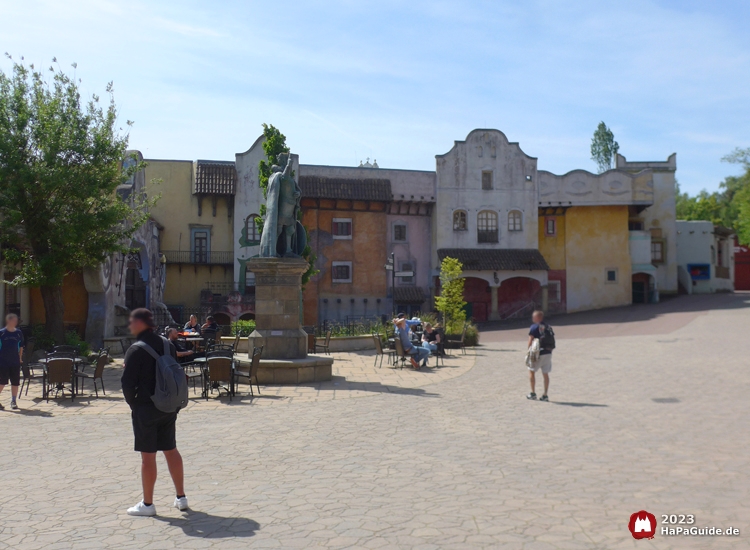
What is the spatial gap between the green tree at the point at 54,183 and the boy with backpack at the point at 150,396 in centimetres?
1306

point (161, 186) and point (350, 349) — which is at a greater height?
point (161, 186)

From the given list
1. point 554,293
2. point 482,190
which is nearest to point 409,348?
point 482,190

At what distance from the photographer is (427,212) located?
42156mm

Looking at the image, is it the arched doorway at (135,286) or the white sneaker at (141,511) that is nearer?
the white sneaker at (141,511)

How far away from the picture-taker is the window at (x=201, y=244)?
38594mm

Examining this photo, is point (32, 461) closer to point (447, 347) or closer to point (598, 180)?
point (447, 347)

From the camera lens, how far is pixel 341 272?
1582 inches

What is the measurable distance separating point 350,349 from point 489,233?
20447 millimetres

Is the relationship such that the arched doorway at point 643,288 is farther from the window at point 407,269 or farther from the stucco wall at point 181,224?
the stucco wall at point 181,224

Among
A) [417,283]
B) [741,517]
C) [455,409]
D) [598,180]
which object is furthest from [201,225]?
[741,517]

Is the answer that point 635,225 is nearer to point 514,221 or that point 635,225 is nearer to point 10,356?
point 514,221

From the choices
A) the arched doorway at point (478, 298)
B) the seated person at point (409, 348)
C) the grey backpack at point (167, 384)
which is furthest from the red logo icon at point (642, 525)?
the arched doorway at point (478, 298)

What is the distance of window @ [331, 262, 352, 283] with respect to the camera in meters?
40.1

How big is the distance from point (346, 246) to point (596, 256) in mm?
15034
